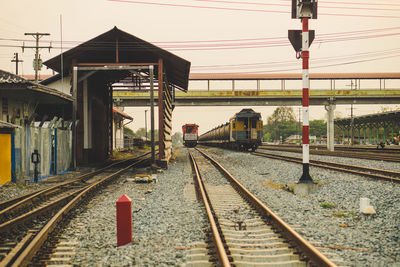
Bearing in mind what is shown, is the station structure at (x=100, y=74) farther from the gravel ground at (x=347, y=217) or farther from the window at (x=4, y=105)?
the gravel ground at (x=347, y=217)

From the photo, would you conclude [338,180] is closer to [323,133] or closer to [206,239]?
[206,239]

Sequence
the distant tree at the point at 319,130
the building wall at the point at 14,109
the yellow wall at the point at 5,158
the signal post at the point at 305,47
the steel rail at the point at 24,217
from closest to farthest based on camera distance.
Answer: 1. the steel rail at the point at 24,217
2. the signal post at the point at 305,47
3. the yellow wall at the point at 5,158
4. the building wall at the point at 14,109
5. the distant tree at the point at 319,130

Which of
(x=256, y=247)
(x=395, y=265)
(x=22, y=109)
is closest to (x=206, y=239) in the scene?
(x=256, y=247)

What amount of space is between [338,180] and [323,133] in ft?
382

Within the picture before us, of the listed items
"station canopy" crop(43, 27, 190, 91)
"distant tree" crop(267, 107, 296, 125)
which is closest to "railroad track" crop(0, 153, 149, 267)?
"station canopy" crop(43, 27, 190, 91)

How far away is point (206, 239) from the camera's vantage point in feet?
15.6

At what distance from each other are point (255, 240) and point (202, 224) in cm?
120

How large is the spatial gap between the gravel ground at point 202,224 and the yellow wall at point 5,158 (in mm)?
3560

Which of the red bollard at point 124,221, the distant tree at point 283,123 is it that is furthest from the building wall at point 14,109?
the distant tree at point 283,123

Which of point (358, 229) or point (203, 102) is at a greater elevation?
point (203, 102)

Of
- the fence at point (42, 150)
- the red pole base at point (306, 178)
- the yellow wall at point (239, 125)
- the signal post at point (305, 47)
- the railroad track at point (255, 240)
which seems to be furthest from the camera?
the yellow wall at point (239, 125)

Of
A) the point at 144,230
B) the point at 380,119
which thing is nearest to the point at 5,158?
the point at 144,230

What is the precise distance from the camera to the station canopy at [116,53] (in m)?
15.4

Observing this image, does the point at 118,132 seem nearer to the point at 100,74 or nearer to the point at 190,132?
the point at 190,132
